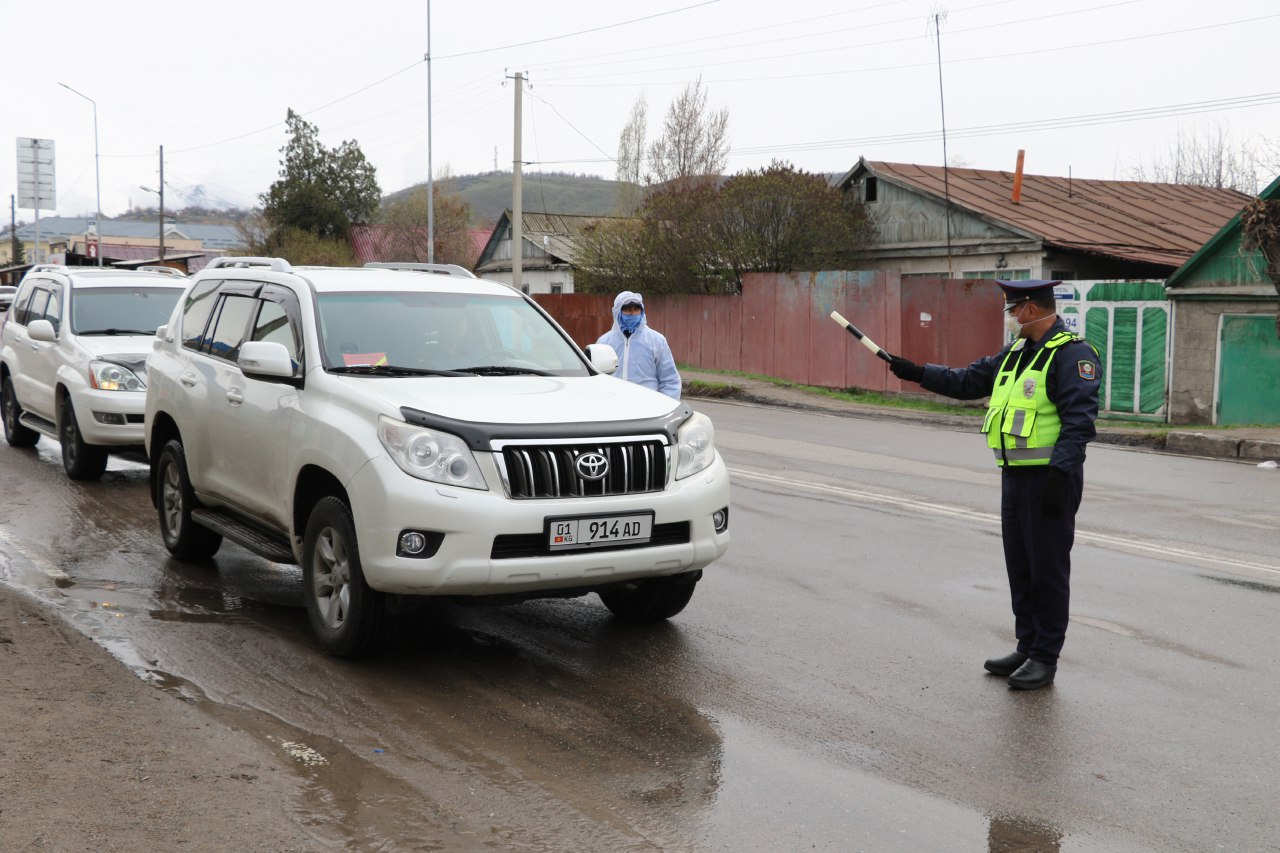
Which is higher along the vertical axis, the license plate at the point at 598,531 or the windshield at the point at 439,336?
the windshield at the point at 439,336

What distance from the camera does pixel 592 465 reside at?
5395 mm

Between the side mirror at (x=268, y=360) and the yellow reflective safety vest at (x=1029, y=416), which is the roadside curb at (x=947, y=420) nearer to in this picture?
the yellow reflective safety vest at (x=1029, y=416)

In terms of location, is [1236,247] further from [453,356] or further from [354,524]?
[354,524]

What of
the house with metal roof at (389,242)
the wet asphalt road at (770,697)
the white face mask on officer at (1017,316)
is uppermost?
the house with metal roof at (389,242)

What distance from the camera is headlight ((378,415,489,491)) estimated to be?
5.22 m

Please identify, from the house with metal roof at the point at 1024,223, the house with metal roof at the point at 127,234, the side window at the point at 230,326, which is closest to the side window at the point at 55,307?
the side window at the point at 230,326

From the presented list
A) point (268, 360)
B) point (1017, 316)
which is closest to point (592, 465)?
point (268, 360)

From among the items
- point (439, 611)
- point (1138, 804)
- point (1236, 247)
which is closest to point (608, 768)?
point (1138, 804)

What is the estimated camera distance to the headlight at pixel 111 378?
1045 centimetres

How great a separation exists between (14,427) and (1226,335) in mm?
16272

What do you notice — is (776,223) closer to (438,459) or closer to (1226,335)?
(1226,335)

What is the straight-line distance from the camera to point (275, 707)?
4992mm

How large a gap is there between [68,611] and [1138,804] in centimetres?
524

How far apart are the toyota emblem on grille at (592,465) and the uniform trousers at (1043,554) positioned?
72.5 inches
